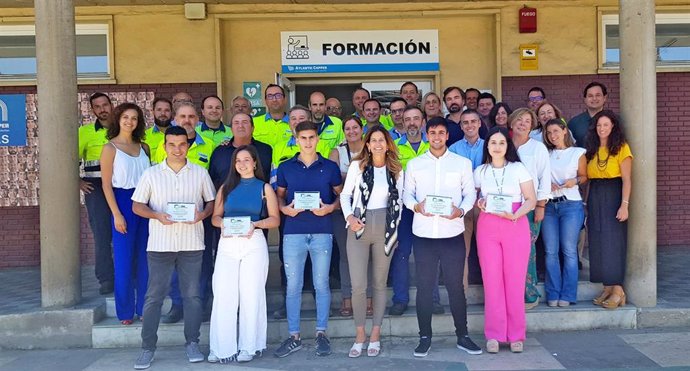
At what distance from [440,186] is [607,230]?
1932 mm

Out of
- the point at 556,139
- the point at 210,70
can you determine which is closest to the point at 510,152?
the point at 556,139

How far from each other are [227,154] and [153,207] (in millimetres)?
826

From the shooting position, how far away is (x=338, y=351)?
5.04 meters

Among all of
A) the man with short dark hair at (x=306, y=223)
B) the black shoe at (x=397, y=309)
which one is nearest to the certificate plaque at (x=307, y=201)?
the man with short dark hair at (x=306, y=223)

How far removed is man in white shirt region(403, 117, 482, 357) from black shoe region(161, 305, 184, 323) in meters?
2.16

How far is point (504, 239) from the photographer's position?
186 inches

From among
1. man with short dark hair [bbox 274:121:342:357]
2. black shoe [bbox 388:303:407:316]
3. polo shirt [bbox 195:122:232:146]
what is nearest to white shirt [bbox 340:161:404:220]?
man with short dark hair [bbox 274:121:342:357]

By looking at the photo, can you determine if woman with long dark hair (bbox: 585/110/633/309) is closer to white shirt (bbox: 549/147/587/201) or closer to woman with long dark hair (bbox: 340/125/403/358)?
white shirt (bbox: 549/147/587/201)

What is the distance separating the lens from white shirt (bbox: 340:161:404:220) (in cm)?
475

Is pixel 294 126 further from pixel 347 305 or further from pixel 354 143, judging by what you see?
pixel 347 305

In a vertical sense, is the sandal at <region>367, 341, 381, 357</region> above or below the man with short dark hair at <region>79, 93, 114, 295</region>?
below

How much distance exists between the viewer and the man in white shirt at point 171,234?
469 cm

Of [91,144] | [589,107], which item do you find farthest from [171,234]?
[589,107]

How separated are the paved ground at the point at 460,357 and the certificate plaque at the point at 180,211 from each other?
1188 mm
